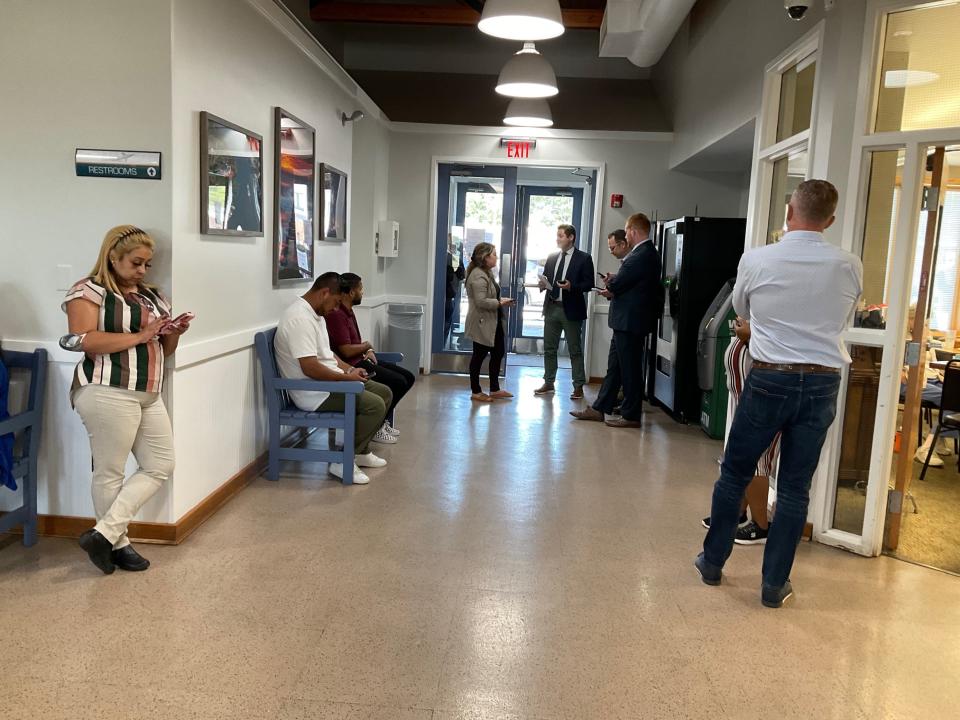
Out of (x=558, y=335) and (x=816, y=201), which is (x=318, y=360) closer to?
(x=816, y=201)

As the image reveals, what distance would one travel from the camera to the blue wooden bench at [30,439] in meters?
3.50

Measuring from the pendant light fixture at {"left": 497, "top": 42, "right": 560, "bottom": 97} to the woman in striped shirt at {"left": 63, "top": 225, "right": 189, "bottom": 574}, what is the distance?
3662mm

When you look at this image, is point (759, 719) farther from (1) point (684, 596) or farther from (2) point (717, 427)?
(2) point (717, 427)

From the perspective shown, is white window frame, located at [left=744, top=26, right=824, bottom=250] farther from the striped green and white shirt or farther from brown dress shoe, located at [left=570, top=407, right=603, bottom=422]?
the striped green and white shirt

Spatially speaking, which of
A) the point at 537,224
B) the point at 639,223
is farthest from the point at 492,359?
the point at 537,224

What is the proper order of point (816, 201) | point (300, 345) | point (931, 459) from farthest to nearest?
point (931, 459)
point (300, 345)
point (816, 201)

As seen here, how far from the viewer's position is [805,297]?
3100 millimetres

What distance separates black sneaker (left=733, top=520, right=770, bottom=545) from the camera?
13.2 ft

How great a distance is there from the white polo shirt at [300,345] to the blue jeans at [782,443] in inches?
94.5

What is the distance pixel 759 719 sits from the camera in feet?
8.20

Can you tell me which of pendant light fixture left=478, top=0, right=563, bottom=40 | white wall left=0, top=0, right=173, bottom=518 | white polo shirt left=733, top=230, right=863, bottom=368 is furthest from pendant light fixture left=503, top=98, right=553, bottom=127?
white polo shirt left=733, top=230, right=863, bottom=368

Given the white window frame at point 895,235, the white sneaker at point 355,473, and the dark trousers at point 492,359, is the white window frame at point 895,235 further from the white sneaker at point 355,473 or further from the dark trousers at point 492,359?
the dark trousers at point 492,359

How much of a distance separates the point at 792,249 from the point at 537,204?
783cm

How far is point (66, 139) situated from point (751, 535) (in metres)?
3.72
